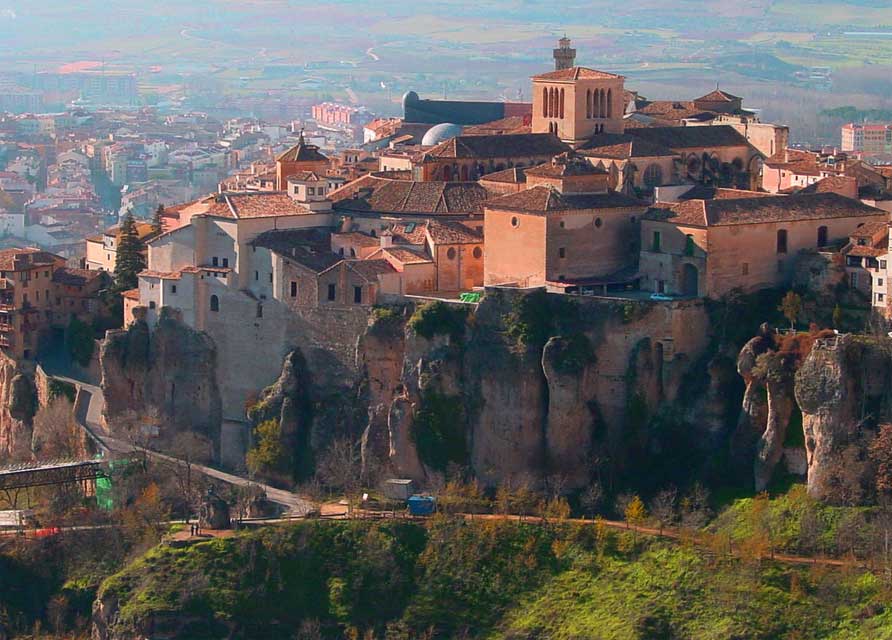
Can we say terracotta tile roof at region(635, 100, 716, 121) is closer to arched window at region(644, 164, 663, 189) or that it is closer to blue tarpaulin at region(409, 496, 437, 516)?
arched window at region(644, 164, 663, 189)

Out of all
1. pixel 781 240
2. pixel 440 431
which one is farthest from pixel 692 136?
pixel 440 431

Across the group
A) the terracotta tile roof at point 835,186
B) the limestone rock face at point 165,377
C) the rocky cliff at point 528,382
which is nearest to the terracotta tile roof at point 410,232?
the rocky cliff at point 528,382

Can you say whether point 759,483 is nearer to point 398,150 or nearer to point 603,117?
point 603,117

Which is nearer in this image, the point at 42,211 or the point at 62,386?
the point at 62,386

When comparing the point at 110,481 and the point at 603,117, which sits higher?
the point at 603,117

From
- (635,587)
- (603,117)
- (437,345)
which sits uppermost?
(603,117)

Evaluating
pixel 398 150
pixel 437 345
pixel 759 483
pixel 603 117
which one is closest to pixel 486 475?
pixel 437 345
